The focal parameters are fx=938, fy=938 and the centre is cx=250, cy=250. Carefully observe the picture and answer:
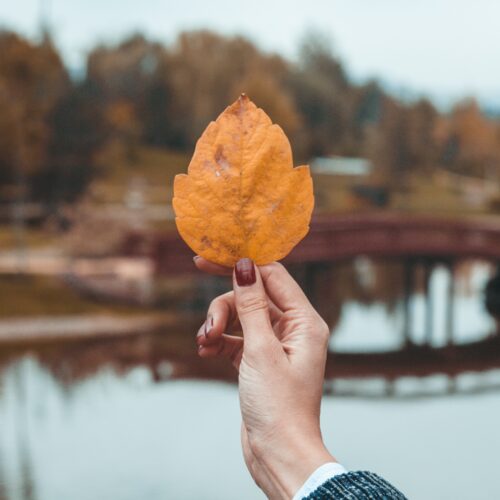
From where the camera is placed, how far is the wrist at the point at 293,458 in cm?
176

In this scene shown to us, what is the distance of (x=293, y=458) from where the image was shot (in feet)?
5.84

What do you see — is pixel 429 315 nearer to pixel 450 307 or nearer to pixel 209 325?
pixel 450 307

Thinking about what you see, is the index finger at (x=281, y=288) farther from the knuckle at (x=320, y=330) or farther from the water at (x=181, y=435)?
the water at (x=181, y=435)

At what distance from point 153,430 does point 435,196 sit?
158 ft

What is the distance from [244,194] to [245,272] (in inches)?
6.2

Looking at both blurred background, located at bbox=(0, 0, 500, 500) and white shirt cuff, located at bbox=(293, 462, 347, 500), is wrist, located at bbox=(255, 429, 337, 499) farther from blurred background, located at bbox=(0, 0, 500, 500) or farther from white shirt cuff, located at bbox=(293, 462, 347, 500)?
blurred background, located at bbox=(0, 0, 500, 500)

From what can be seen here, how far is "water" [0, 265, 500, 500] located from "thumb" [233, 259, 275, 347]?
13.4 m

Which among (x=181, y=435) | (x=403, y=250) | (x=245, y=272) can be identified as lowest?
(x=181, y=435)

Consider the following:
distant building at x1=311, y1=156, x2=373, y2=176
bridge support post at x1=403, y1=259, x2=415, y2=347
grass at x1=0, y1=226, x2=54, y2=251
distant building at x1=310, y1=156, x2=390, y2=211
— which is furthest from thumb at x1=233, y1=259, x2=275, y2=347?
distant building at x1=311, y1=156, x2=373, y2=176

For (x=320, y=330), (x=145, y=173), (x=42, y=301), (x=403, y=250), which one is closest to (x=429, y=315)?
(x=403, y=250)

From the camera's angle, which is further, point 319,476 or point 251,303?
point 251,303

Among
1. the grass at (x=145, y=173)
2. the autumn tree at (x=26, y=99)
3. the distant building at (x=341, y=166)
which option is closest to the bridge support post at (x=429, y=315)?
the autumn tree at (x=26, y=99)

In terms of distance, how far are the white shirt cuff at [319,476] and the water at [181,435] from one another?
43.9 ft

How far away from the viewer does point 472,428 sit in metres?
19.5
